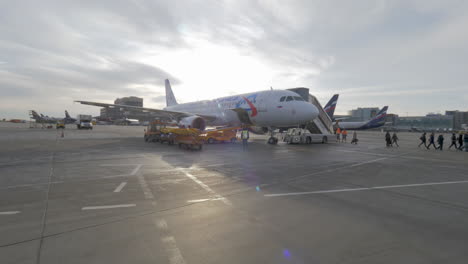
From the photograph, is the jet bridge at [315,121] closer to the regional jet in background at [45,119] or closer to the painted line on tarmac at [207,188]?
the painted line on tarmac at [207,188]

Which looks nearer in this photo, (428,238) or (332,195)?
(428,238)

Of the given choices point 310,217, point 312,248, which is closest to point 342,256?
point 312,248

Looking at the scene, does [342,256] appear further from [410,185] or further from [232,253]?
[410,185]

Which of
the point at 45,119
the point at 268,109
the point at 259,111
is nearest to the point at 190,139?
the point at 259,111

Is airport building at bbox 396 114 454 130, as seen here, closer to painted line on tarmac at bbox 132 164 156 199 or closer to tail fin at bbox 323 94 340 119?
tail fin at bbox 323 94 340 119

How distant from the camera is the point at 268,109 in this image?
786 inches

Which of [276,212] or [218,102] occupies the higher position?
[218,102]

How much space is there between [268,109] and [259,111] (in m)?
0.98

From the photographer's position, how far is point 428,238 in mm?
3543

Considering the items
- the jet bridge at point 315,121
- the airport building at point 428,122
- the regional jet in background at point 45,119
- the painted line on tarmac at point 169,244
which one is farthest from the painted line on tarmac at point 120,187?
the airport building at point 428,122

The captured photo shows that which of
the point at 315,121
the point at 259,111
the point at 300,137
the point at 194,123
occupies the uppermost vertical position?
the point at 259,111

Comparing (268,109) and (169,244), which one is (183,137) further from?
(169,244)

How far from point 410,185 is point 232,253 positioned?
21.2ft

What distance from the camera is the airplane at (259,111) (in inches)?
736
